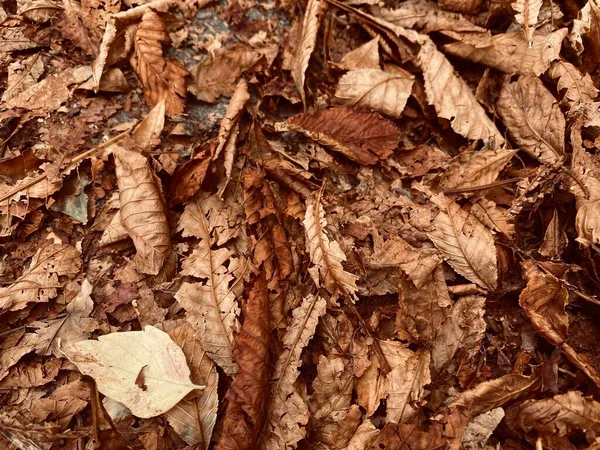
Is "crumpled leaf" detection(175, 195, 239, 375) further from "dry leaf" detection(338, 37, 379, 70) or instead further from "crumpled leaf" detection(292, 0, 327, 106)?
"dry leaf" detection(338, 37, 379, 70)

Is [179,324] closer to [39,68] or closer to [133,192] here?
[133,192]

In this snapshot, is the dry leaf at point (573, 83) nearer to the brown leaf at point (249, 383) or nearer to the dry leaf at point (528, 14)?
the dry leaf at point (528, 14)

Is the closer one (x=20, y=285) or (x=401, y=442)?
(x=401, y=442)

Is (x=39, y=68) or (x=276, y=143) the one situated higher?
(x=39, y=68)

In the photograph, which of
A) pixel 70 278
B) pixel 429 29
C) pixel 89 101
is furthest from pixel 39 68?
pixel 429 29

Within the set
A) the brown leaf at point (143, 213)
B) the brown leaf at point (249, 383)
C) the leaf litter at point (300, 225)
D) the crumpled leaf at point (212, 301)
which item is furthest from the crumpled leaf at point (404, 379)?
the brown leaf at point (143, 213)

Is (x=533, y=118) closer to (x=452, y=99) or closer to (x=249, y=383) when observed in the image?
(x=452, y=99)

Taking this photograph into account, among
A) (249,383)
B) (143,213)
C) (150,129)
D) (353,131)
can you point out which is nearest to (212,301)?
(249,383)
